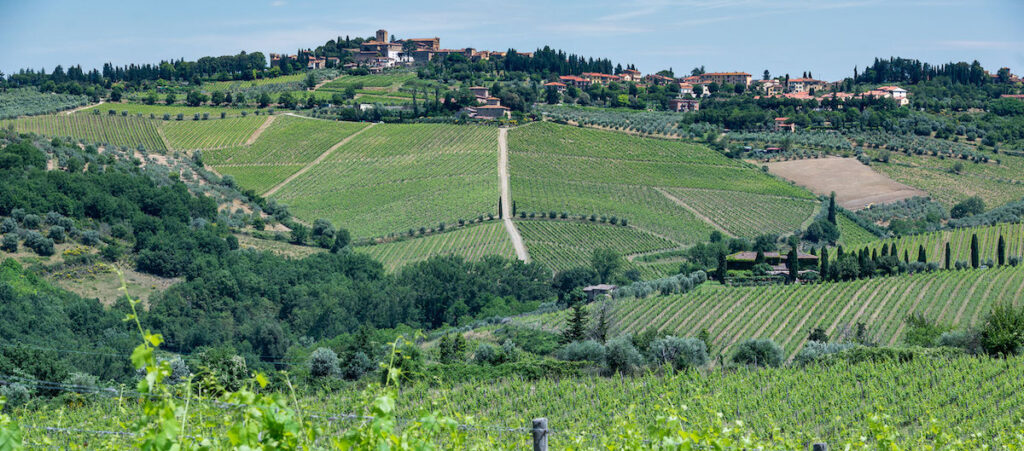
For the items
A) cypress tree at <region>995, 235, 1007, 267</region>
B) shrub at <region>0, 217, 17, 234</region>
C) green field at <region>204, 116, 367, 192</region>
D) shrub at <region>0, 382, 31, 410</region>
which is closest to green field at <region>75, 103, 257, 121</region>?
green field at <region>204, 116, 367, 192</region>

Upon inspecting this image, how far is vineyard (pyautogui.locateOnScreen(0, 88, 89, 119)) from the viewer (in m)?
106

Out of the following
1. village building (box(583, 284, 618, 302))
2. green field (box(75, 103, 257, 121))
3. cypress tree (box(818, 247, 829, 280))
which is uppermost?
green field (box(75, 103, 257, 121))

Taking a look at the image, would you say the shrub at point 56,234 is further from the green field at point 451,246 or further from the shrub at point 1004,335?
the shrub at point 1004,335

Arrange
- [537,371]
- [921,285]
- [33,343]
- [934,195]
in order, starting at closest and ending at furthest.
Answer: [537,371] < [33,343] < [921,285] < [934,195]

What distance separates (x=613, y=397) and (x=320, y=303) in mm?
33145

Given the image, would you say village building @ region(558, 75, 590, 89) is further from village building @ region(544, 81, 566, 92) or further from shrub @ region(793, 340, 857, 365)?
shrub @ region(793, 340, 857, 365)

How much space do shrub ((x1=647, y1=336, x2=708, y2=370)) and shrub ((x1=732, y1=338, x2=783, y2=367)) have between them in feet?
5.14

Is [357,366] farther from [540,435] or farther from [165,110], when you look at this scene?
[165,110]

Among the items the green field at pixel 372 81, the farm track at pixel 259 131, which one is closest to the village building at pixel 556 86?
the green field at pixel 372 81

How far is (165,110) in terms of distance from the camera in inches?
4397

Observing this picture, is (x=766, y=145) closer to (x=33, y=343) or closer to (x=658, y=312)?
(x=658, y=312)

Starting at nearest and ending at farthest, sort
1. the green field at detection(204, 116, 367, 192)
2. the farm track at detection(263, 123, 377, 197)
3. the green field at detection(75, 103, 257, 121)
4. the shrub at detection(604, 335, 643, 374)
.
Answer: the shrub at detection(604, 335, 643, 374)
the farm track at detection(263, 123, 377, 197)
the green field at detection(204, 116, 367, 192)
the green field at detection(75, 103, 257, 121)

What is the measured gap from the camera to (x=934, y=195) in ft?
296

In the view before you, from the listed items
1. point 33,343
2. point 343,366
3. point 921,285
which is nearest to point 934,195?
point 921,285
